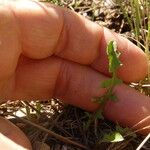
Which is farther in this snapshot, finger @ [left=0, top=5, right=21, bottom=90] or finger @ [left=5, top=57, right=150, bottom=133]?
finger @ [left=5, top=57, right=150, bottom=133]

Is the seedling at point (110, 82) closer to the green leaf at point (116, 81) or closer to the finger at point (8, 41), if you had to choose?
the green leaf at point (116, 81)

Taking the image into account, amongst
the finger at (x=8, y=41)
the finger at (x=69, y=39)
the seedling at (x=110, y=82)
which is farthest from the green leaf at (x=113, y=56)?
the finger at (x=8, y=41)

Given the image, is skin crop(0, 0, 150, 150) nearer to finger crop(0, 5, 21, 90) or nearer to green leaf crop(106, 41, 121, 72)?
finger crop(0, 5, 21, 90)

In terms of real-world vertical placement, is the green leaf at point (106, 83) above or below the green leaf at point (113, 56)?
below

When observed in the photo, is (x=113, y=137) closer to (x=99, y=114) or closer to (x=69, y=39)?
(x=99, y=114)

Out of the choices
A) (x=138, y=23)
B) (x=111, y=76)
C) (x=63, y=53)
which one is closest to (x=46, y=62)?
(x=63, y=53)

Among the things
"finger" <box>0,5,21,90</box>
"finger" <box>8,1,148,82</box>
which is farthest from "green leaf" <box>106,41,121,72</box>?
"finger" <box>0,5,21,90</box>
